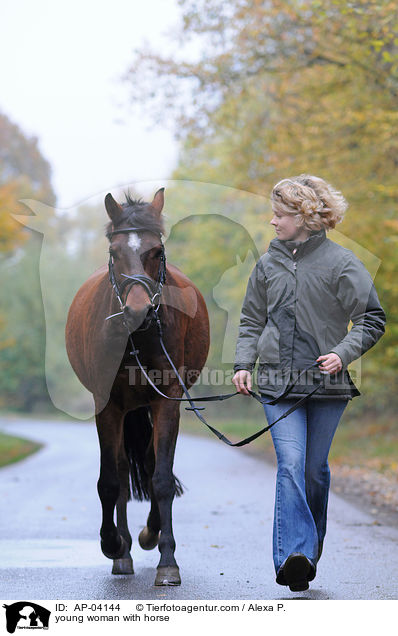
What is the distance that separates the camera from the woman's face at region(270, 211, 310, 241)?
17.8ft

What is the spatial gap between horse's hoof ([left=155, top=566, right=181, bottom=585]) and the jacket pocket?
1.54 m

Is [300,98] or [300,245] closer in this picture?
[300,245]

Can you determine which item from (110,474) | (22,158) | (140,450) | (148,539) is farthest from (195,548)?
(22,158)

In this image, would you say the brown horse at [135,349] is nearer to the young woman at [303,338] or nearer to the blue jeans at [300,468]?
the young woman at [303,338]

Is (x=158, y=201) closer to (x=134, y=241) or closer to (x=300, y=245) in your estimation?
(x=134, y=241)

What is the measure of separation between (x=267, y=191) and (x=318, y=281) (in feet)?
44.4

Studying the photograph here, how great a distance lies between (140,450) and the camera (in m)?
7.59

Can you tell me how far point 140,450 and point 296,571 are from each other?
8.77 ft

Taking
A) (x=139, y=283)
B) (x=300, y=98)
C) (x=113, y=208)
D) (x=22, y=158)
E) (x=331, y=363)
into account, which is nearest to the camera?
(x=331, y=363)

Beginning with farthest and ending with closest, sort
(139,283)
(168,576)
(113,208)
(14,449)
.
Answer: (14,449), (113,208), (168,576), (139,283)

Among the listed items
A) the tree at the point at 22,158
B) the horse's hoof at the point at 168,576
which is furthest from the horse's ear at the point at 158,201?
the tree at the point at 22,158

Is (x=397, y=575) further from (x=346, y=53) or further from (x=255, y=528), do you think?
(x=346, y=53)
